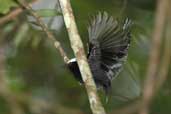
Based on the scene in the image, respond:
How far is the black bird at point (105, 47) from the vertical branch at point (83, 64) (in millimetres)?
31

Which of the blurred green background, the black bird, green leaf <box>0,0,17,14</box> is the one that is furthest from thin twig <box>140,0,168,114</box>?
green leaf <box>0,0,17,14</box>

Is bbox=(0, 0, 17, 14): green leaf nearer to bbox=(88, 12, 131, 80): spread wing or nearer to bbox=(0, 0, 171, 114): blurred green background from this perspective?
bbox=(0, 0, 171, 114): blurred green background

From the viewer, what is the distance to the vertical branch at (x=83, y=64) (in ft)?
4.19

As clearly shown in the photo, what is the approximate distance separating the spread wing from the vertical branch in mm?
32

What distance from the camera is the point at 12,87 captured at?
229 cm

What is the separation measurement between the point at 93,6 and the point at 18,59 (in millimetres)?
510

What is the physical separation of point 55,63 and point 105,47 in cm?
111

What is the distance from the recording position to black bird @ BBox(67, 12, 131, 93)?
1.33m

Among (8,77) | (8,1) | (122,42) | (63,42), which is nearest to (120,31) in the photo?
(122,42)

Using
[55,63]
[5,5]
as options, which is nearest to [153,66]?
[5,5]

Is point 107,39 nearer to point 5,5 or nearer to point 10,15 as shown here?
point 5,5

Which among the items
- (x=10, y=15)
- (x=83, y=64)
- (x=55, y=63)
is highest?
(x=83, y=64)

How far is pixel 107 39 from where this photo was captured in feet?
4.41

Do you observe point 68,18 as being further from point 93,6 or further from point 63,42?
point 63,42
